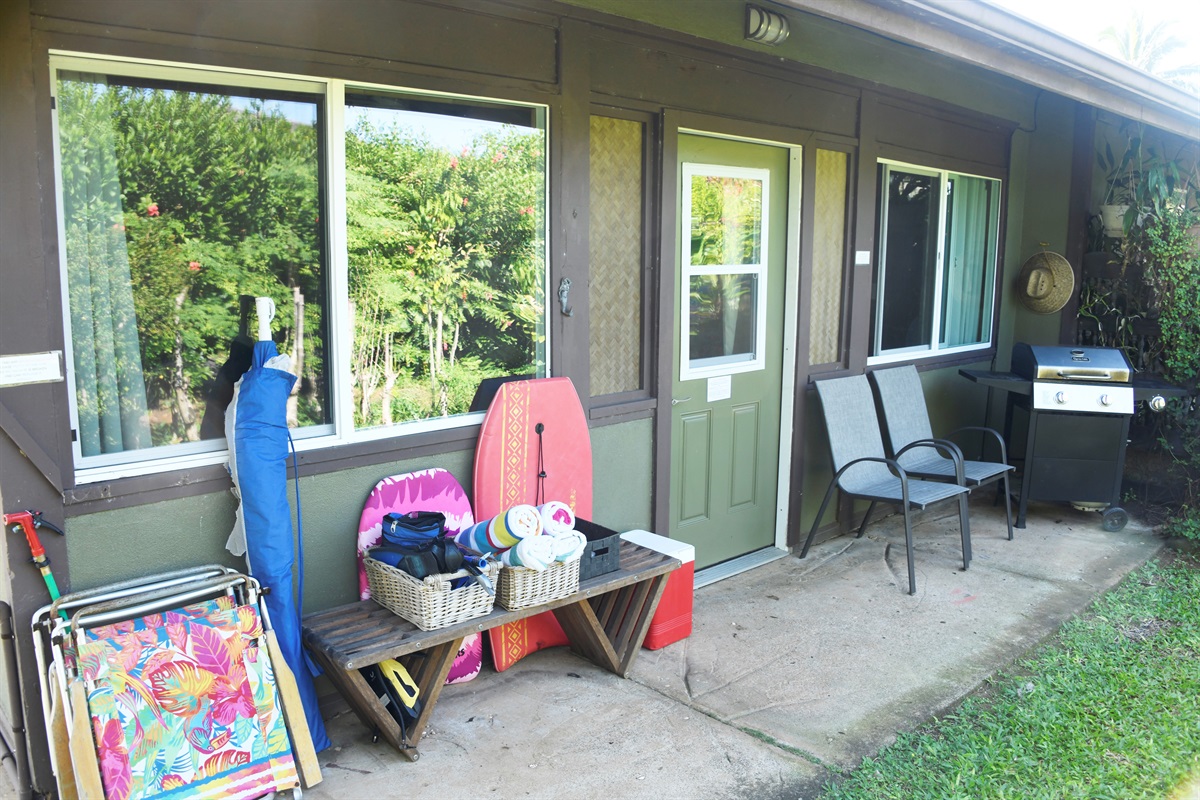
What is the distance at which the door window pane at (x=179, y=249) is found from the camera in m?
2.55

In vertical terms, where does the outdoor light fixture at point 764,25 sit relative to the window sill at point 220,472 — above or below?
above

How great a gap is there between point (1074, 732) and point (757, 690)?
1070 millimetres

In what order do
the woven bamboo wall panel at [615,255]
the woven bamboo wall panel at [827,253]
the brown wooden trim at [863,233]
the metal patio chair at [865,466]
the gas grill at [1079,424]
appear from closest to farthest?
the woven bamboo wall panel at [615,255], the metal patio chair at [865,466], the woven bamboo wall panel at [827,253], the brown wooden trim at [863,233], the gas grill at [1079,424]

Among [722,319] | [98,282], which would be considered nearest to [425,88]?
[98,282]

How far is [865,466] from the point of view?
493cm

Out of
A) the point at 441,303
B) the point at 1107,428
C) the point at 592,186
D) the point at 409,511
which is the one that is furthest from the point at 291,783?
the point at 1107,428

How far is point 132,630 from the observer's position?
244 cm

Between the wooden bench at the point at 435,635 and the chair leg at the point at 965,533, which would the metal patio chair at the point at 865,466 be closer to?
the chair leg at the point at 965,533

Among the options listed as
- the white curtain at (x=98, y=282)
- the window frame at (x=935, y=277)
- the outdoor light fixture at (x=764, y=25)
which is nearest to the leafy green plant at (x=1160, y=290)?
the window frame at (x=935, y=277)

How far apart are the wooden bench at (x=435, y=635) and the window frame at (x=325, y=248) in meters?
0.61

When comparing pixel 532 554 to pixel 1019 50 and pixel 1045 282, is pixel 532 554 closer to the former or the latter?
pixel 1019 50

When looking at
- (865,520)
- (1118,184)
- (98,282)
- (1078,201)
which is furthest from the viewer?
(1078,201)

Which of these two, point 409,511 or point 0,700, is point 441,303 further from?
point 0,700

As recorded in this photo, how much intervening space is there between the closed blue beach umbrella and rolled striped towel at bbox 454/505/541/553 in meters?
0.59
